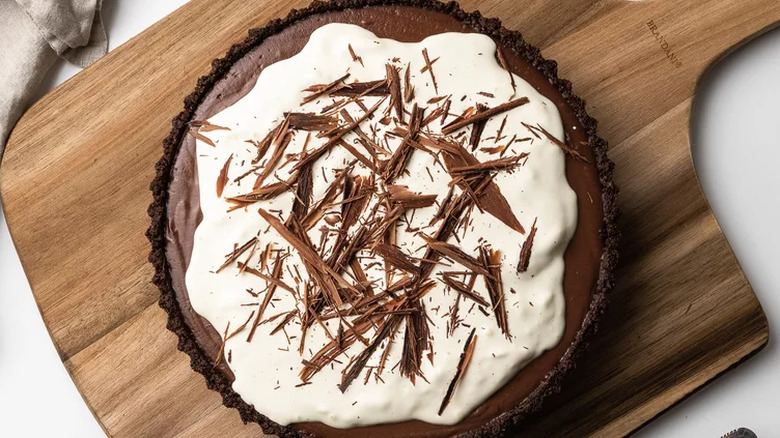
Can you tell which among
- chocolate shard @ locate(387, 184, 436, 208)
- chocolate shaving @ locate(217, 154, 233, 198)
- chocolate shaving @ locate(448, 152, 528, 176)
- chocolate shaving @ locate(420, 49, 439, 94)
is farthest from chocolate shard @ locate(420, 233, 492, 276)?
chocolate shaving @ locate(217, 154, 233, 198)

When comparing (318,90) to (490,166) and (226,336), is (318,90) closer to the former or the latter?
(490,166)

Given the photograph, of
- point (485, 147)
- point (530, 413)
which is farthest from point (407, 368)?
point (485, 147)

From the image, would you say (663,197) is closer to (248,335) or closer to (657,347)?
(657,347)

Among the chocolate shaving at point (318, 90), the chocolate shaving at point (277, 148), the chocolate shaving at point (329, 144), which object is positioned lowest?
the chocolate shaving at point (329, 144)

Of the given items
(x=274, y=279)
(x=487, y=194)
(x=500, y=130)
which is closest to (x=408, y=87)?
(x=500, y=130)

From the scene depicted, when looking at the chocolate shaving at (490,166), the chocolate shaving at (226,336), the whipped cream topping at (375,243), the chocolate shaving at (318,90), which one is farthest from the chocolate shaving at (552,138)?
the chocolate shaving at (226,336)

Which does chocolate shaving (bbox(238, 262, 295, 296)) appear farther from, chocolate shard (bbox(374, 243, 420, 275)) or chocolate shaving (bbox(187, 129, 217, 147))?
chocolate shaving (bbox(187, 129, 217, 147))

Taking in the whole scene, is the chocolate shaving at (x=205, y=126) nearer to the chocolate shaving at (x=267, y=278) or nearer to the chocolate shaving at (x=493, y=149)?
the chocolate shaving at (x=267, y=278)
